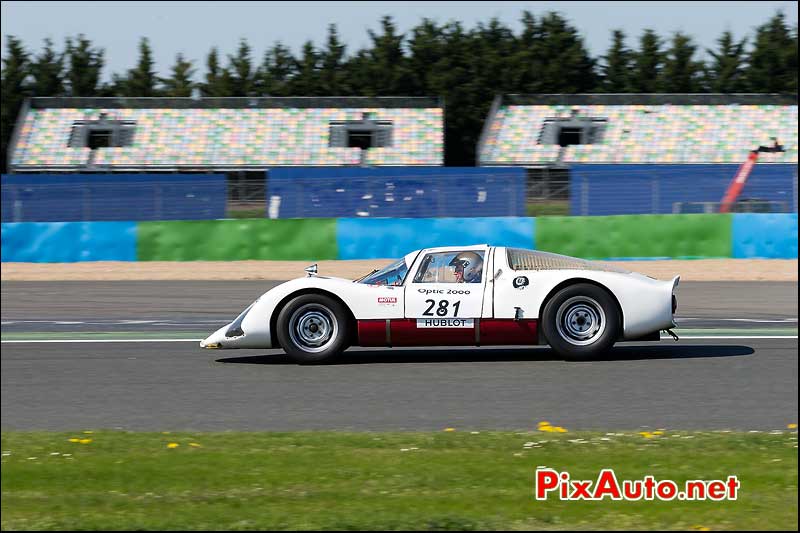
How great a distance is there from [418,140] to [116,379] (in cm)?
3713

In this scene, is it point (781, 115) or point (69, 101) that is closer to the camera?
point (781, 115)

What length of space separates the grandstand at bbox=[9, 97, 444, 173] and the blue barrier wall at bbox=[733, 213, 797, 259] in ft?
72.6

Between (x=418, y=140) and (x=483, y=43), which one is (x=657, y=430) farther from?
(x=483, y=43)

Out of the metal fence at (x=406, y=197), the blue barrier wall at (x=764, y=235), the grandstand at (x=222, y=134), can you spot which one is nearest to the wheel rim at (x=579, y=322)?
the blue barrier wall at (x=764, y=235)

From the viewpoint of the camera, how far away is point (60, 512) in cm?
532

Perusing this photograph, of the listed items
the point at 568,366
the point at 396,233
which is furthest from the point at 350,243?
the point at 568,366

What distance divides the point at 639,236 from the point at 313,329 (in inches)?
579

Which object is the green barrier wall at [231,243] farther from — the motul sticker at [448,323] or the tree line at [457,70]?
the tree line at [457,70]

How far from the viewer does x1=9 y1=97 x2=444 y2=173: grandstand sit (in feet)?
152

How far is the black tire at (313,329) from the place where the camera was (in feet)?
35.5

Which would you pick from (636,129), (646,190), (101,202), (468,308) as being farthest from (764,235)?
(636,129)

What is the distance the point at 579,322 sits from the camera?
1072 cm

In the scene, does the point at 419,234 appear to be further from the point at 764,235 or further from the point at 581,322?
the point at 581,322

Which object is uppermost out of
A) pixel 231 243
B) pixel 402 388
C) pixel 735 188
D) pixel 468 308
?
pixel 735 188
